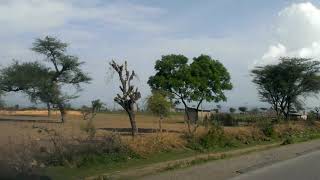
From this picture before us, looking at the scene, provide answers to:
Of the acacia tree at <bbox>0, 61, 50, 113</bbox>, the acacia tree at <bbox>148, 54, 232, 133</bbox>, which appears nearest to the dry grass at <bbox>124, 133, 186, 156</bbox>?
the acacia tree at <bbox>148, 54, 232, 133</bbox>

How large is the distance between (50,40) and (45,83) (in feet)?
20.1

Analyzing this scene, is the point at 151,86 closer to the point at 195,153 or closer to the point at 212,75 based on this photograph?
the point at 212,75

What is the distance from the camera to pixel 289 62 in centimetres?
6412

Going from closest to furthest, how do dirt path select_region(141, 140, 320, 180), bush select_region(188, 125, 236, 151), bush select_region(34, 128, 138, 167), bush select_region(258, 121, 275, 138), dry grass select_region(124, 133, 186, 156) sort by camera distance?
dirt path select_region(141, 140, 320, 180)
bush select_region(34, 128, 138, 167)
dry grass select_region(124, 133, 186, 156)
bush select_region(188, 125, 236, 151)
bush select_region(258, 121, 275, 138)

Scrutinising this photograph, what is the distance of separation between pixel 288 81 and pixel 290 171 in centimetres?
4608

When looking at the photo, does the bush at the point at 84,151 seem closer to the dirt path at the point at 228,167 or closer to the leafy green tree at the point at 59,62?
the dirt path at the point at 228,167

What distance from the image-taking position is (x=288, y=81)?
63.1 meters

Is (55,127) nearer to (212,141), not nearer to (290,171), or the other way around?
(212,141)

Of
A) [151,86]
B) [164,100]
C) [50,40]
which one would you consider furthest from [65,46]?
[164,100]

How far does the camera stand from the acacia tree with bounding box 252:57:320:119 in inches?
2483

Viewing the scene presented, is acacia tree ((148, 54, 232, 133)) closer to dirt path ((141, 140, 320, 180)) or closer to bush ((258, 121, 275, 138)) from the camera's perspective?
bush ((258, 121, 275, 138))

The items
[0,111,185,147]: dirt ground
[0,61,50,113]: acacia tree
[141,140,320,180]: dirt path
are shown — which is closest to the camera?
[141,140,320,180]: dirt path

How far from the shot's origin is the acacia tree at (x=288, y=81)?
207ft

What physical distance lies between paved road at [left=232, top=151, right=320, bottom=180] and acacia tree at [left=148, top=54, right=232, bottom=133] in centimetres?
2322
